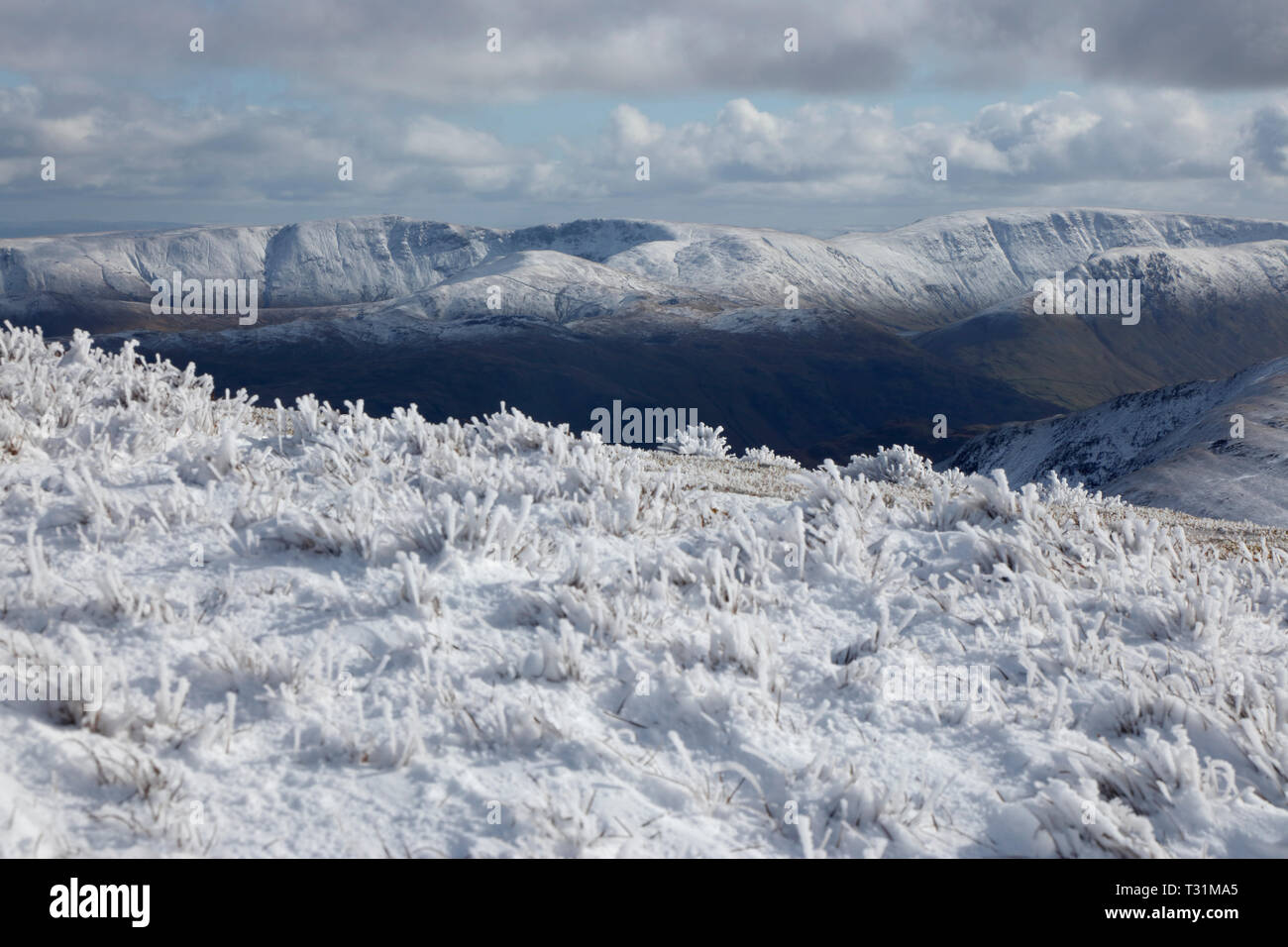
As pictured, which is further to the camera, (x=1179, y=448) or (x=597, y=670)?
(x=1179, y=448)

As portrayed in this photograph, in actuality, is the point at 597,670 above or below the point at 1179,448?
below

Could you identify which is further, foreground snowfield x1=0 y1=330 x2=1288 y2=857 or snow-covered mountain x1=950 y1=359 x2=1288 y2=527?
snow-covered mountain x1=950 y1=359 x2=1288 y2=527

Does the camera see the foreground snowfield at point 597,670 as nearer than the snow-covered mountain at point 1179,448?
Yes

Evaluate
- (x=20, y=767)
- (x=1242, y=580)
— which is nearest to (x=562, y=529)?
(x=20, y=767)
